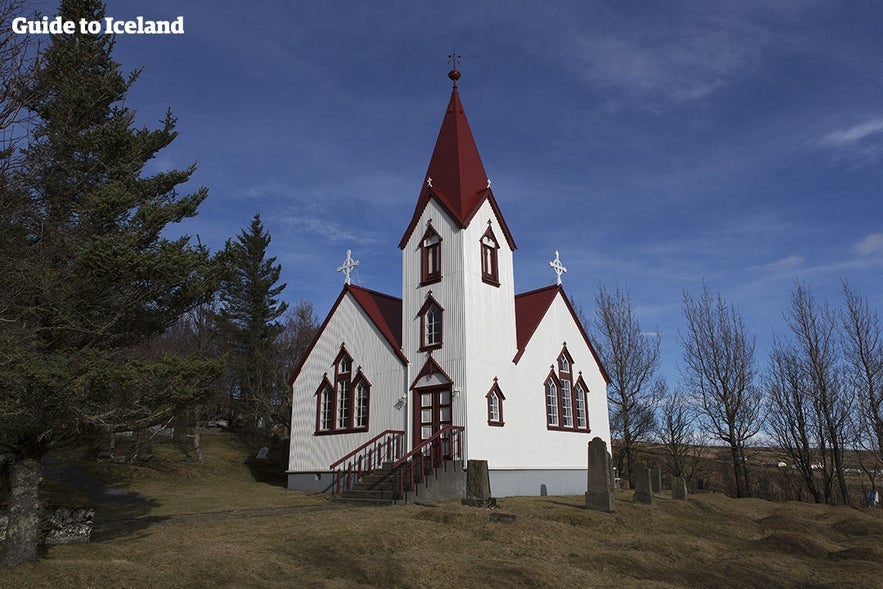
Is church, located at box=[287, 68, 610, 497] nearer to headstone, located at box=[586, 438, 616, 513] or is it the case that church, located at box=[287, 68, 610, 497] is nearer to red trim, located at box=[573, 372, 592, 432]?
red trim, located at box=[573, 372, 592, 432]

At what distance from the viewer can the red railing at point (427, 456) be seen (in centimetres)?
1845

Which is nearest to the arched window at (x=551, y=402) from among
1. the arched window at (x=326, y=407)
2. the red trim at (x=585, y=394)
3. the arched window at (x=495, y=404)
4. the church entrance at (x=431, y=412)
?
the red trim at (x=585, y=394)

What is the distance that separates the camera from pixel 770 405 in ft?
108

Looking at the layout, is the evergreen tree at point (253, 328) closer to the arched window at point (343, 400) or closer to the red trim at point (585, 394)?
the arched window at point (343, 400)

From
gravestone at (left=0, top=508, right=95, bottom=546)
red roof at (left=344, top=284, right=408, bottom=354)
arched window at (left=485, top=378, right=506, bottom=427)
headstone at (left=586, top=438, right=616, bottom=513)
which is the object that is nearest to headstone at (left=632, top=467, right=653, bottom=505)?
headstone at (left=586, top=438, right=616, bottom=513)

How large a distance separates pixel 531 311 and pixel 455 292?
5140 mm

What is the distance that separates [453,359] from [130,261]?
41.7 ft

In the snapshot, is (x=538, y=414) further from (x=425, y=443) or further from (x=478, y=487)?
(x=478, y=487)

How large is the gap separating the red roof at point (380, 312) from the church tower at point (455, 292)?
0.79m

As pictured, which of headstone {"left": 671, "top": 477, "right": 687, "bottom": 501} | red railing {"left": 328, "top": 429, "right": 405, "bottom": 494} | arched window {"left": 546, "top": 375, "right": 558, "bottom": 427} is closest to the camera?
headstone {"left": 671, "top": 477, "right": 687, "bottom": 501}

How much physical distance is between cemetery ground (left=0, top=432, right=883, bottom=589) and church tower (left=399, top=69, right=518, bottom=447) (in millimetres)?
4237

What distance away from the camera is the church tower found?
2138 cm

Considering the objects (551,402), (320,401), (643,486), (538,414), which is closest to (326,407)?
(320,401)

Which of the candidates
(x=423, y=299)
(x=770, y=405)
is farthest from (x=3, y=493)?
(x=770, y=405)
